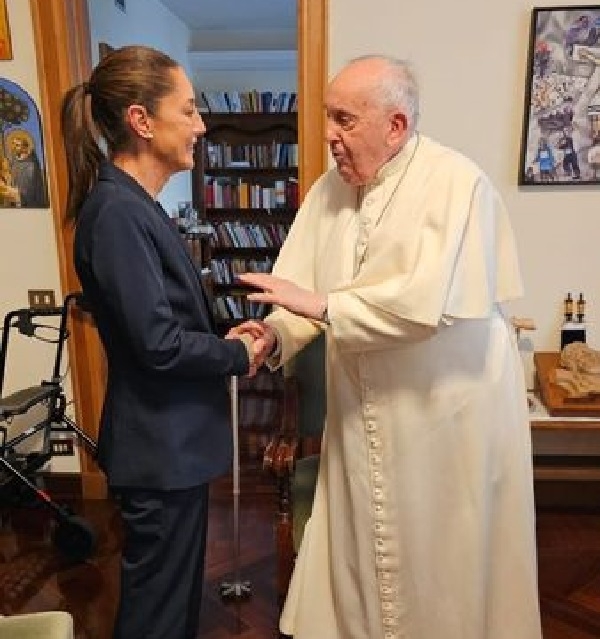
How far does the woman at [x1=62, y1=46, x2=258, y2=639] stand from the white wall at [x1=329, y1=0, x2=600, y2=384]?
1174mm

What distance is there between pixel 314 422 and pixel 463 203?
2.94 ft

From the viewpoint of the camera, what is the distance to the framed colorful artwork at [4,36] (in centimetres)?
234

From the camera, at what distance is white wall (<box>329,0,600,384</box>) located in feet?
7.36

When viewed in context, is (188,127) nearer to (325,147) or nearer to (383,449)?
(383,449)

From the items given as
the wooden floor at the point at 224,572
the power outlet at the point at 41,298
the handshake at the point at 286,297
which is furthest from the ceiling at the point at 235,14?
the handshake at the point at 286,297

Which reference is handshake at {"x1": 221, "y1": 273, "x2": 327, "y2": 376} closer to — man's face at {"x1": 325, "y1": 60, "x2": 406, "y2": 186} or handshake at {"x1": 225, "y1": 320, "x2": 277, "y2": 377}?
handshake at {"x1": 225, "y1": 320, "x2": 277, "y2": 377}

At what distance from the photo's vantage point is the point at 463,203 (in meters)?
1.37

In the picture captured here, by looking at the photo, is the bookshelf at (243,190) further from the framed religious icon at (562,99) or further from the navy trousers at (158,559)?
the navy trousers at (158,559)

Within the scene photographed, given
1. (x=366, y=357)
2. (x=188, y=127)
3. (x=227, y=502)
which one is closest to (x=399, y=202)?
(x=366, y=357)

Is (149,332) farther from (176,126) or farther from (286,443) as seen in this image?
(286,443)

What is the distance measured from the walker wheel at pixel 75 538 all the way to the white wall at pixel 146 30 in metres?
1.35

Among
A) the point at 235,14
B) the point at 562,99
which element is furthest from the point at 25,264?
the point at 235,14

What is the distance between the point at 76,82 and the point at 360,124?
149 centimetres

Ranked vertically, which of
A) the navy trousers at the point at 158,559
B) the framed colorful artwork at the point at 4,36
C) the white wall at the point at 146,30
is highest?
the white wall at the point at 146,30
